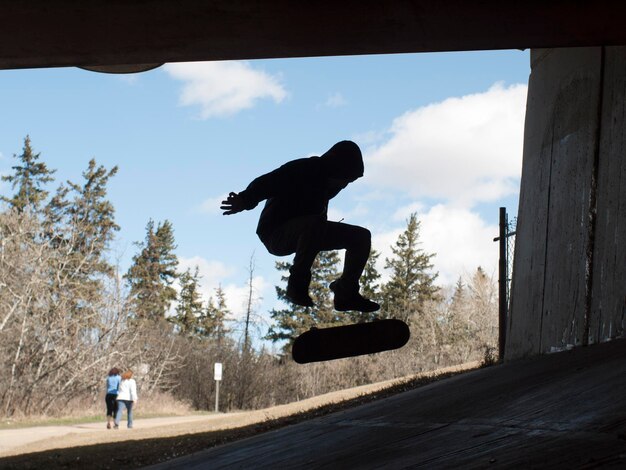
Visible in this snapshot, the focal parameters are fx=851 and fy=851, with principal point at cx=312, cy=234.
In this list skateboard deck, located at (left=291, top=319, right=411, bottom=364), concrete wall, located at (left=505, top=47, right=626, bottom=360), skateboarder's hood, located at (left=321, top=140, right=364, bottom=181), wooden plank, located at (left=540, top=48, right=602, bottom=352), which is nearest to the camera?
skateboarder's hood, located at (left=321, top=140, right=364, bottom=181)

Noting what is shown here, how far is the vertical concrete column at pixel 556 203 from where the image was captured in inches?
381

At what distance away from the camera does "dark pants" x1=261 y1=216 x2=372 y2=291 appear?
5387mm

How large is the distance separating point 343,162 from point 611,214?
478cm

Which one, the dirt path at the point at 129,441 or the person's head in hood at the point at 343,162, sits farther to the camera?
the dirt path at the point at 129,441

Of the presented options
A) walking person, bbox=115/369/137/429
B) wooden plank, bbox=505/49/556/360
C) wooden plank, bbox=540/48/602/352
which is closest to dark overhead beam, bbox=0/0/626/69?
wooden plank, bbox=540/48/602/352

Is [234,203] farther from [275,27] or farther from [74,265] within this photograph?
[74,265]

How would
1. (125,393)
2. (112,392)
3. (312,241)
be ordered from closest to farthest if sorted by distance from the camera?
1. (312,241)
2. (125,393)
3. (112,392)

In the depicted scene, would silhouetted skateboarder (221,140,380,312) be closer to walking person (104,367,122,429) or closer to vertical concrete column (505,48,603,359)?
vertical concrete column (505,48,603,359)

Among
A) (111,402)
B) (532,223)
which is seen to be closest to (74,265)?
(111,402)

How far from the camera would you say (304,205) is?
5414 mm

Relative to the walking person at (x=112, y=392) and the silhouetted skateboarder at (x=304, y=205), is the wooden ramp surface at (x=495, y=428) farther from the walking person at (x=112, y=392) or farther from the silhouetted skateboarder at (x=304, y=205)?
the walking person at (x=112, y=392)

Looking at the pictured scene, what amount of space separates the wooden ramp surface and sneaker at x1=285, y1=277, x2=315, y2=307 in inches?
45.4

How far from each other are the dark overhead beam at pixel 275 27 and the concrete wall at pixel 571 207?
5.37 feet

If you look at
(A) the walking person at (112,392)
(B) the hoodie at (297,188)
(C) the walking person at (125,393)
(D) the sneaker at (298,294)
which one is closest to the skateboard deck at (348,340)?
(D) the sneaker at (298,294)
